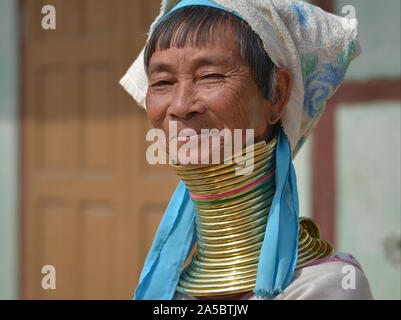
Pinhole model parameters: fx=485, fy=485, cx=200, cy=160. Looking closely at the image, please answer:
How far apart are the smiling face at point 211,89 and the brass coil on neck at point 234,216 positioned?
8cm

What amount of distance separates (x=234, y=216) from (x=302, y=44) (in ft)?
1.94

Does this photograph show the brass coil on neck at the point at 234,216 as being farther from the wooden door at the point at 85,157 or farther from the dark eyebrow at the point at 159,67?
the wooden door at the point at 85,157

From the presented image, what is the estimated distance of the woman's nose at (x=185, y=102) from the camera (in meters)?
1.42

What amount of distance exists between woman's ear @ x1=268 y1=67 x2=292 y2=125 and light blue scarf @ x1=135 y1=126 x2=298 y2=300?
0.07 metres

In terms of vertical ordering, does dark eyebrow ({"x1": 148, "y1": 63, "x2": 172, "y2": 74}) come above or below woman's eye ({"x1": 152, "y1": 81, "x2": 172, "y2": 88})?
above

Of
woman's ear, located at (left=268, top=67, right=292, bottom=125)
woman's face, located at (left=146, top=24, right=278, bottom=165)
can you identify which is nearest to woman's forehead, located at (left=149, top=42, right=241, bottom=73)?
woman's face, located at (left=146, top=24, right=278, bottom=165)

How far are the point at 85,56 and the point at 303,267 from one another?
3.29 metres

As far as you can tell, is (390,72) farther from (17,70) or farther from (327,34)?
(17,70)

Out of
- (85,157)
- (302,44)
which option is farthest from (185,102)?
(85,157)

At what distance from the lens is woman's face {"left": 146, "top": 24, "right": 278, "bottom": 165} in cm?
143

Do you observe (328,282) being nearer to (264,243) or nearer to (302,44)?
(264,243)

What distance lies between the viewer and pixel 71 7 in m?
4.30

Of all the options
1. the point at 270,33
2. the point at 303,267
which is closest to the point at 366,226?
the point at 303,267

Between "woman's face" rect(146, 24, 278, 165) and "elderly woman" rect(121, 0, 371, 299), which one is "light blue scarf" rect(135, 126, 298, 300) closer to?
"elderly woman" rect(121, 0, 371, 299)
